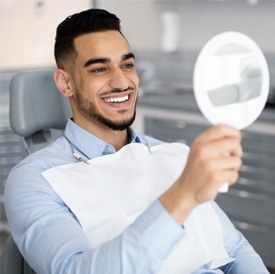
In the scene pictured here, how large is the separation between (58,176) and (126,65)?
1.32 feet

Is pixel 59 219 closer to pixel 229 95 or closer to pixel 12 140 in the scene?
pixel 229 95

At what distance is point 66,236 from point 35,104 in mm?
625

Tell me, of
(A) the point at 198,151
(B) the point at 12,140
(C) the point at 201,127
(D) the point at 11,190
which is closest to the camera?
(A) the point at 198,151

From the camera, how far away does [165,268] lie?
55.1 inches

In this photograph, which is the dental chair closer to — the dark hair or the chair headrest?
the chair headrest

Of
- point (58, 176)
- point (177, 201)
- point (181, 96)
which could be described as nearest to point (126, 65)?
point (58, 176)

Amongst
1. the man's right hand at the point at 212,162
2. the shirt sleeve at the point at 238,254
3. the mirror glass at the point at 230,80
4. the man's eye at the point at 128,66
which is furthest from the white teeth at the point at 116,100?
the man's right hand at the point at 212,162

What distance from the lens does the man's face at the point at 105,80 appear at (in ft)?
5.26

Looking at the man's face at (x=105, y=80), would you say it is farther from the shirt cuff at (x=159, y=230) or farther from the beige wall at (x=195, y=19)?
the beige wall at (x=195, y=19)

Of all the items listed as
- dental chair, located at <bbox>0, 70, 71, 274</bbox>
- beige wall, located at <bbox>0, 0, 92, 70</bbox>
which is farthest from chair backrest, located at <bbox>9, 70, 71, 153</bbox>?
beige wall, located at <bbox>0, 0, 92, 70</bbox>

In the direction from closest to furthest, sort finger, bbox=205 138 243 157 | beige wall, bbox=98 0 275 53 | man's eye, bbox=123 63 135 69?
finger, bbox=205 138 243 157, man's eye, bbox=123 63 135 69, beige wall, bbox=98 0 275 53

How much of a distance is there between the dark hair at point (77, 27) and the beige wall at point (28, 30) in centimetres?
198

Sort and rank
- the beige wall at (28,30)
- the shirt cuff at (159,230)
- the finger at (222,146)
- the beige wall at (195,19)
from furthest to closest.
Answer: the beige wall at (28,30), the beige wall at (195,19), the shirt cuff at (159,230), the finger at (222,146)

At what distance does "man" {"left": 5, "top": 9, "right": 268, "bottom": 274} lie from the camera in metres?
0.95
